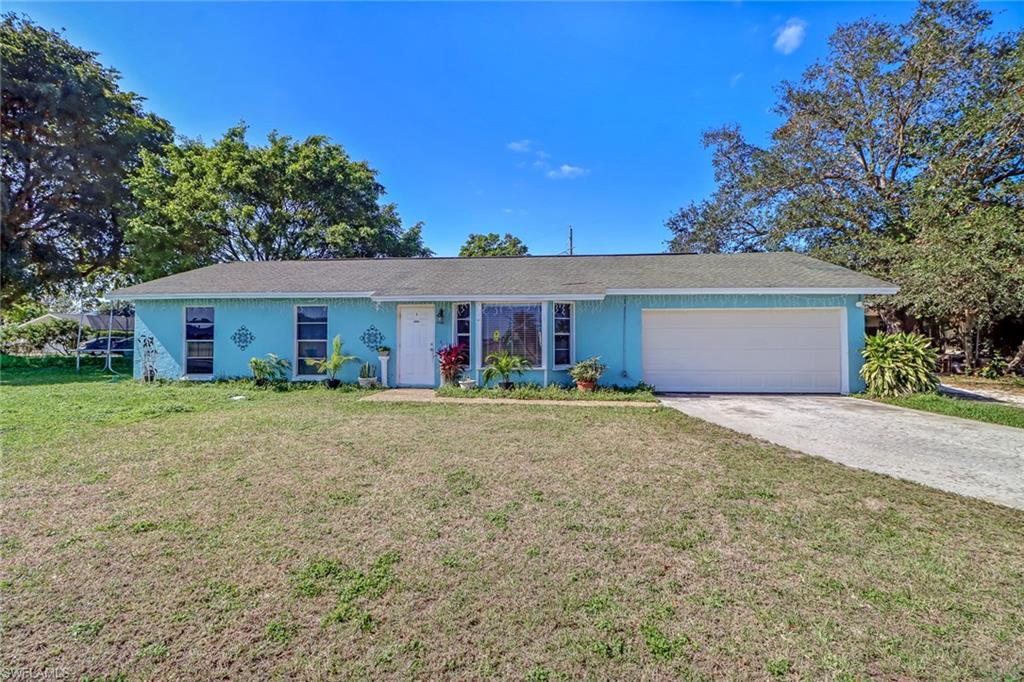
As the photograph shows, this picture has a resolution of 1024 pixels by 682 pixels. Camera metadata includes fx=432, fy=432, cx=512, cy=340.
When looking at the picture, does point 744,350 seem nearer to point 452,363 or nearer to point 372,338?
point 452,363

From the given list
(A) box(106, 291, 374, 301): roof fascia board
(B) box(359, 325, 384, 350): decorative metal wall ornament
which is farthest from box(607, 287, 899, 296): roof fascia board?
(A) box(106, 291, 374, 301): roof fascia board

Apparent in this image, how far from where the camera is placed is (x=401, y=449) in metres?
5.43

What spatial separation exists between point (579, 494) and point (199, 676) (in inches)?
115

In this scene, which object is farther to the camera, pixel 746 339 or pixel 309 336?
pixel 309 336

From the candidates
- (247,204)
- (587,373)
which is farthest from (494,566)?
(247,204)

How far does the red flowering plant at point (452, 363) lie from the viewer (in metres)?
10.0

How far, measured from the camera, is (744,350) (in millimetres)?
10320

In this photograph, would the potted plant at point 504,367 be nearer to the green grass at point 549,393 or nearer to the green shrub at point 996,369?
the green grass at point 549,393

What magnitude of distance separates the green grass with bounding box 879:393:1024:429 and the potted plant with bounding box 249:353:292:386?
13.5 meters

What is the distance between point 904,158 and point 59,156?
3269 cm

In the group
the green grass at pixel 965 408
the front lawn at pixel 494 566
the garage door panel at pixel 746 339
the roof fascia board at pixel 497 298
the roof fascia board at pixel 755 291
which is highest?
the roof fascia board at pixel 755 291

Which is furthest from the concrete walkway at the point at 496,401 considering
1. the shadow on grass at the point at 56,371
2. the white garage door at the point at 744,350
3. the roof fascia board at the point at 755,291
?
the shadow on grass at the point at 56,371

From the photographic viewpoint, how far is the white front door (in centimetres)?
1069

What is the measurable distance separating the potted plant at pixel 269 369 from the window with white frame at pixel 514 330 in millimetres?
5089
